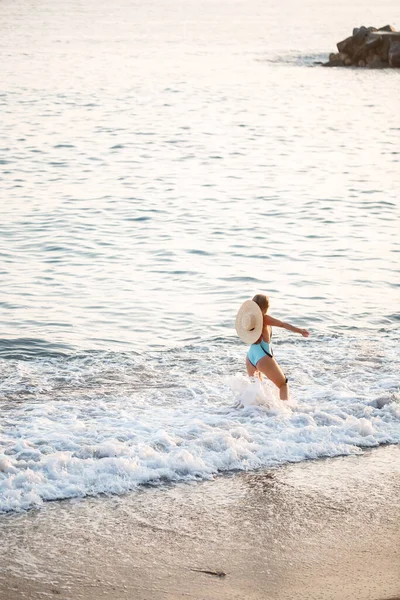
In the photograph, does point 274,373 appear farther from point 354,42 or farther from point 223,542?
point 354,42

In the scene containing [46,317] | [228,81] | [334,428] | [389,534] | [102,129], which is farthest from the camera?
[228,81]

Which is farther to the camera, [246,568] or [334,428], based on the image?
[334,428]

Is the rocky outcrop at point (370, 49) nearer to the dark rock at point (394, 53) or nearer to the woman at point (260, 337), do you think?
the dark rock at point (394, 53)

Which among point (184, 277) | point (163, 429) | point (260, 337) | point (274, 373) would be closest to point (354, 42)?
point (184, 277)

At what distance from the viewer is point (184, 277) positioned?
53.4ft

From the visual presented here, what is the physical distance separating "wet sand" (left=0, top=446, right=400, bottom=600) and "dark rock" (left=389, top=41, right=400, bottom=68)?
49.3 m

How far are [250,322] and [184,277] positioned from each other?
6861 millimetres

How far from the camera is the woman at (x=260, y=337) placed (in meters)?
9.41

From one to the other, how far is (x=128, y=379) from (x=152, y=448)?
101 inches

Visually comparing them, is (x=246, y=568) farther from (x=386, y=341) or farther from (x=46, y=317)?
(x=46, y=317)

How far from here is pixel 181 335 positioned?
12781 mm

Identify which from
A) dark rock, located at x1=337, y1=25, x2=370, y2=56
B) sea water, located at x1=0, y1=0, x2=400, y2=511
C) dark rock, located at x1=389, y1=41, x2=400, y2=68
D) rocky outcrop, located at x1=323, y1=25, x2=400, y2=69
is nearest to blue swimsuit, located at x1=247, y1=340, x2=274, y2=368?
sea water, located at x1=0, y1=0, x2=400, y2=511

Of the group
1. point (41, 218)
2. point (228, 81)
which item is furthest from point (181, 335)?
point (228, 81)

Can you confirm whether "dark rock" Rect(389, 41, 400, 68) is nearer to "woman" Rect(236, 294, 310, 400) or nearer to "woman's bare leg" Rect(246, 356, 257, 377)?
"woman" Rect(236, 294, 310, 400)
